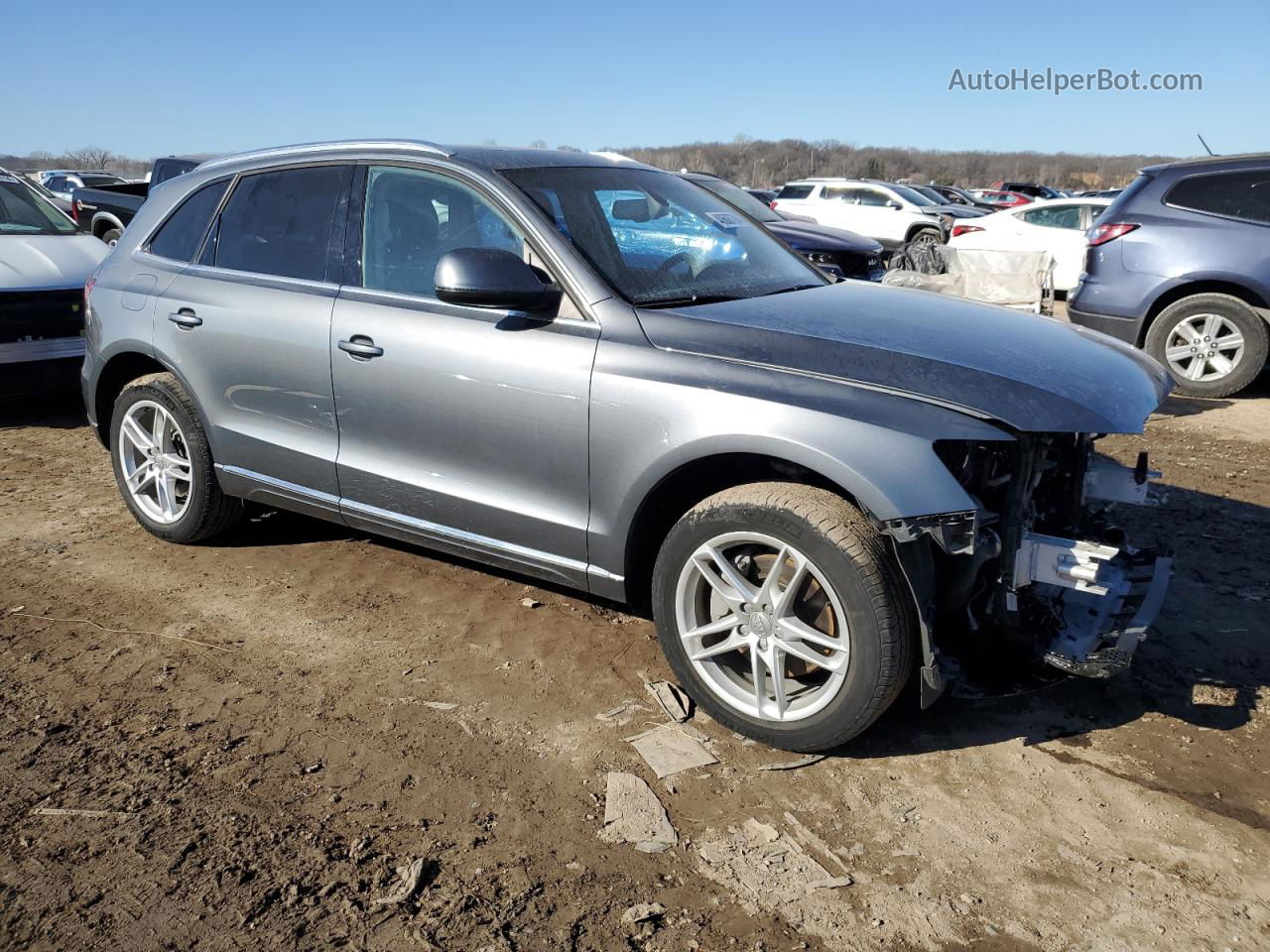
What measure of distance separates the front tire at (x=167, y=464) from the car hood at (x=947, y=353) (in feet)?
7.86

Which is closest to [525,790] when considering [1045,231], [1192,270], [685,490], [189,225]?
[685,490]

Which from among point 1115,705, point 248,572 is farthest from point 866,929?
point 248,572

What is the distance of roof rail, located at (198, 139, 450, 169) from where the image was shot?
12.8 ft

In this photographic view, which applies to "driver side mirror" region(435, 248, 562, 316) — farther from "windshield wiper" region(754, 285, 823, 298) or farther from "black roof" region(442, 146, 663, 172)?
"windshield wiper" region(754, 285, 823, 298)

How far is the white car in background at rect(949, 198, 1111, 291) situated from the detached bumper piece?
41.6 ft

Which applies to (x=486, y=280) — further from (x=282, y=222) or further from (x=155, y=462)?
(x=155, y=462)

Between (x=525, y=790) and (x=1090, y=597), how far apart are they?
1.83 m

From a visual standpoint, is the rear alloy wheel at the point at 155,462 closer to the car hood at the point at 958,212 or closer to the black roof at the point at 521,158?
the black roof at the point at 521,158

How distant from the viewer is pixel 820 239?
11672mm

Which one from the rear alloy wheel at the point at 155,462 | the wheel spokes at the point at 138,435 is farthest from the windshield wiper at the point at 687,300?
the wheel spokes at the point at 138,435

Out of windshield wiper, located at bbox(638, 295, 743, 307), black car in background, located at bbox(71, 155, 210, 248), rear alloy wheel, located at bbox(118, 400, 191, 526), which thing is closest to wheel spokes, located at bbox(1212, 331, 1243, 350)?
windshield wiper, located at bbox(638, 295, 743, 307)

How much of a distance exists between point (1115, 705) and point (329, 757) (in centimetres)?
257

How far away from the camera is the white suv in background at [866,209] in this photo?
21734 millimetres

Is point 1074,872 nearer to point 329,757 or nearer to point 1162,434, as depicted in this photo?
point 329,757
